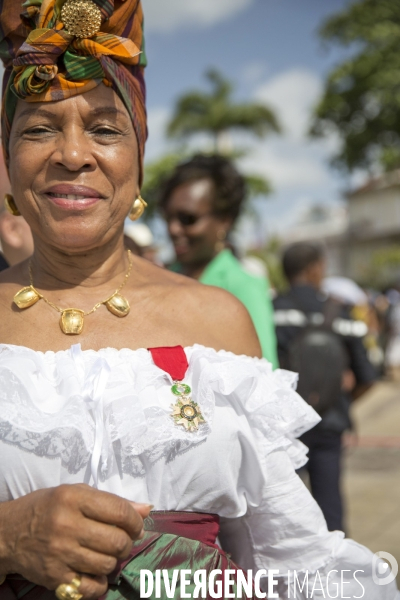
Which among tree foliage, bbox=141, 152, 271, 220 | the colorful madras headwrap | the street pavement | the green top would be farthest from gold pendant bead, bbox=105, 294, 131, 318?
tree foliage, bbox=141, 152, 271, 220

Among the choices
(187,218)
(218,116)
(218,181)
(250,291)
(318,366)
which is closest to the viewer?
(250,291)

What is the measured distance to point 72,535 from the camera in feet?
5.06

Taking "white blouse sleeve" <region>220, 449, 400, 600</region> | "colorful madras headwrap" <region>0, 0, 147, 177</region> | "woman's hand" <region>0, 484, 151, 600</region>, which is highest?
"colorful madras headwrap" <region>0, 0, 147, 177</region>

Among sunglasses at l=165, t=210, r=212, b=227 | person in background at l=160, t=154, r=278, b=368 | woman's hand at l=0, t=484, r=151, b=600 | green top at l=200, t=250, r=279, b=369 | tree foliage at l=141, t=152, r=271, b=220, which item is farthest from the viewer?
tree foliage at l=141, t=152, r=271, b=220

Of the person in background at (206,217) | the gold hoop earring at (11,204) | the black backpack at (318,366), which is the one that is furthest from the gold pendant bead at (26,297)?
the black backpack at (318,366)

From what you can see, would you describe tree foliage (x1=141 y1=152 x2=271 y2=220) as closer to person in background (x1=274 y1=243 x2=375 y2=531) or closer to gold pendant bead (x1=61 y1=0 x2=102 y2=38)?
person in background (x1=274 y1=243 x2=375 y2=531)

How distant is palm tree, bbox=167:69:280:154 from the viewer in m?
27.9

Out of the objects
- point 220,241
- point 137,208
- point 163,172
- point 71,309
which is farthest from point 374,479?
point 163,172

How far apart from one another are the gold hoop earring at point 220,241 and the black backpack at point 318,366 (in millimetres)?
1041

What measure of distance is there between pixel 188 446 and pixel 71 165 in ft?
2.58

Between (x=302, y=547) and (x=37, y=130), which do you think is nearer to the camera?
(x=37, y=130)

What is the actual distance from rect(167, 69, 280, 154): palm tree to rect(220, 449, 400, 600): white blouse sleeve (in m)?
26.4

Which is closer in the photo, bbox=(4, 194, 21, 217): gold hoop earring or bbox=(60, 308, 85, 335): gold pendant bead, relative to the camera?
bbox=(60, 308, 85, 335): gold pendant bead

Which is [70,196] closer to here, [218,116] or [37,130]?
[37,130]
